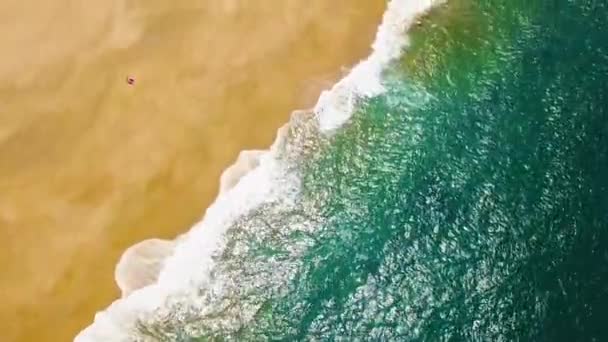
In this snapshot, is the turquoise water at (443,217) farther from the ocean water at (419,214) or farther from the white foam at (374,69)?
the white foam at (374,69)

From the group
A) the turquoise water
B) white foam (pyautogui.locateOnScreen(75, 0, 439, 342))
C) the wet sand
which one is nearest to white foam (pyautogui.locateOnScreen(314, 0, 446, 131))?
white foam (pyautogui.locateOnScreen(75, 0, 439, 342))

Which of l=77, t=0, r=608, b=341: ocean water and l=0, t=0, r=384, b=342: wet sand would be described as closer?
l=0, t=0, r=384, b=342: wet sand

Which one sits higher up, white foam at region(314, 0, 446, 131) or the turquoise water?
white foam at region(314, 0, 446, 131)

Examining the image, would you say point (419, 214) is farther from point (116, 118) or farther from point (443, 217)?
point (116, 118)

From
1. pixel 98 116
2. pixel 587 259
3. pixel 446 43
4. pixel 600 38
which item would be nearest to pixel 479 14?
pixel 446 43

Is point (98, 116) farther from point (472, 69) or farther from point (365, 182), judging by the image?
point (472, 69)

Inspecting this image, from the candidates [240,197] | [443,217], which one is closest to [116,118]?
[240,197]

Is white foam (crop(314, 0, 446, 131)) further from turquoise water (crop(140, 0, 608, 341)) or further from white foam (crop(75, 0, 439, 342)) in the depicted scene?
turquoise water (crop(140, 0, 608, 341))

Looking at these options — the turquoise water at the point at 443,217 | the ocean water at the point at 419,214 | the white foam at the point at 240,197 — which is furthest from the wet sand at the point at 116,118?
the turquoise water at the point at 443,217
